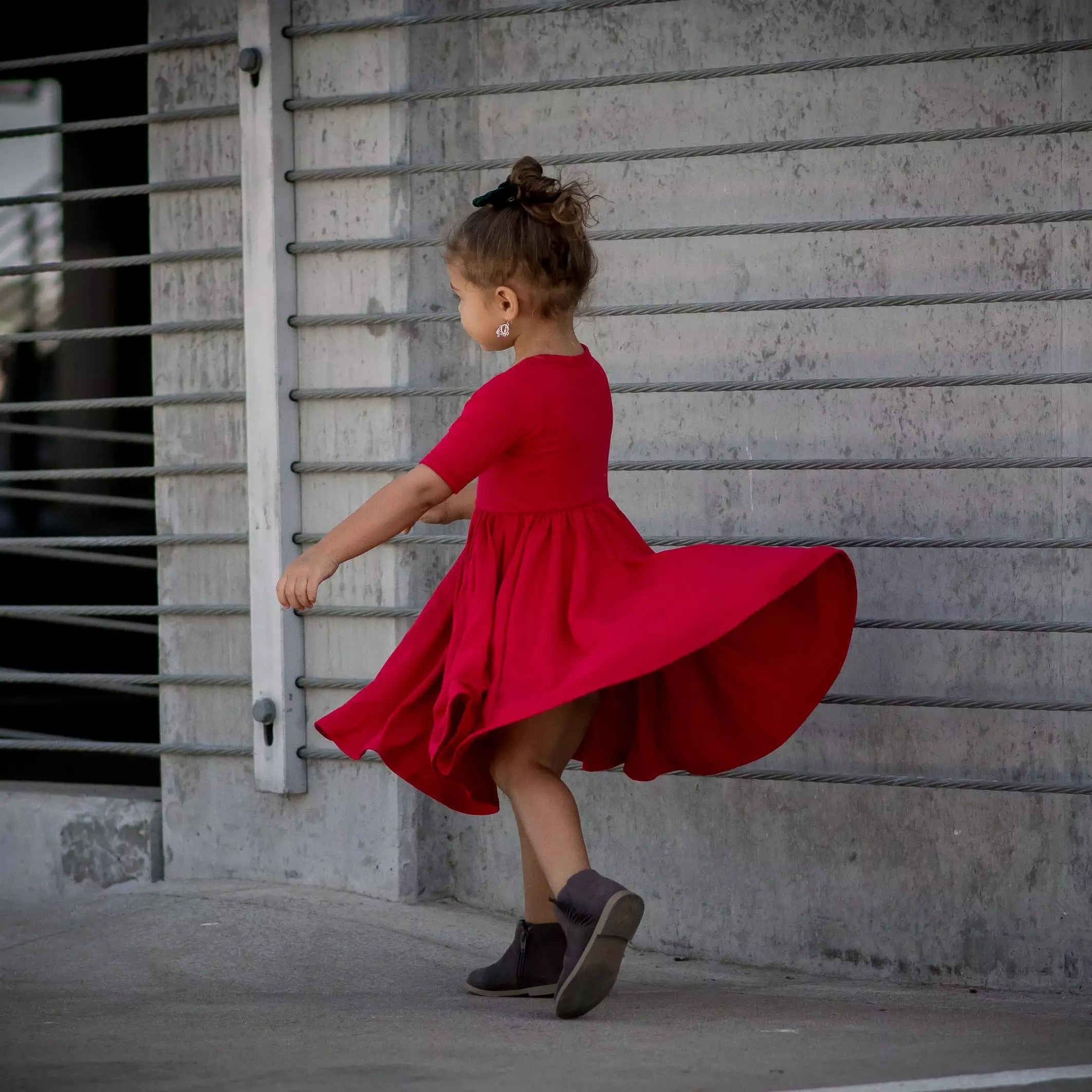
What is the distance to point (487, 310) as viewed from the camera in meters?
3.31

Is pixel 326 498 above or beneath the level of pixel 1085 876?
above

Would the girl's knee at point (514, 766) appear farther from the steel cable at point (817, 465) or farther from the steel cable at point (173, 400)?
the steel cable at point (173, 400)

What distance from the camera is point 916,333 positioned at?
394 cm

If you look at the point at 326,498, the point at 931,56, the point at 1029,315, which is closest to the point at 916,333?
the point at 1029,315

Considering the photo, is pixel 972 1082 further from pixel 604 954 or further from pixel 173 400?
pixel 173 400

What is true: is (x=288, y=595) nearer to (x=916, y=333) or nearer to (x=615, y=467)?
(x=615, y=467)

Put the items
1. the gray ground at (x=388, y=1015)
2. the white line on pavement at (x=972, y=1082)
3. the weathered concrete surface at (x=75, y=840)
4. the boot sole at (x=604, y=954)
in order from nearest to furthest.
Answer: the white line on pavement at (x=972, y=1082) → the gray ground at (x=388, y=1015) → the boot sole at (x=604, y=954) → the weathered concrete surface at (x=75, y=840)

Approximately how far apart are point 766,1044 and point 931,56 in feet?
7.86

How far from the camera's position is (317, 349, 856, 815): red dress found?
310cm

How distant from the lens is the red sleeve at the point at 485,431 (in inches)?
123

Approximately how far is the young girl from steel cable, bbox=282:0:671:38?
854 mm

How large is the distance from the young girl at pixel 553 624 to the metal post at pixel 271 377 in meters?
1.03

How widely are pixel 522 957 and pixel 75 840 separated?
2015 mm

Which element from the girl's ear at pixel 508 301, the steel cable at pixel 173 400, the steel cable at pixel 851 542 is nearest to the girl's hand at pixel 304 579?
the girl's ear at pixel 508 301
